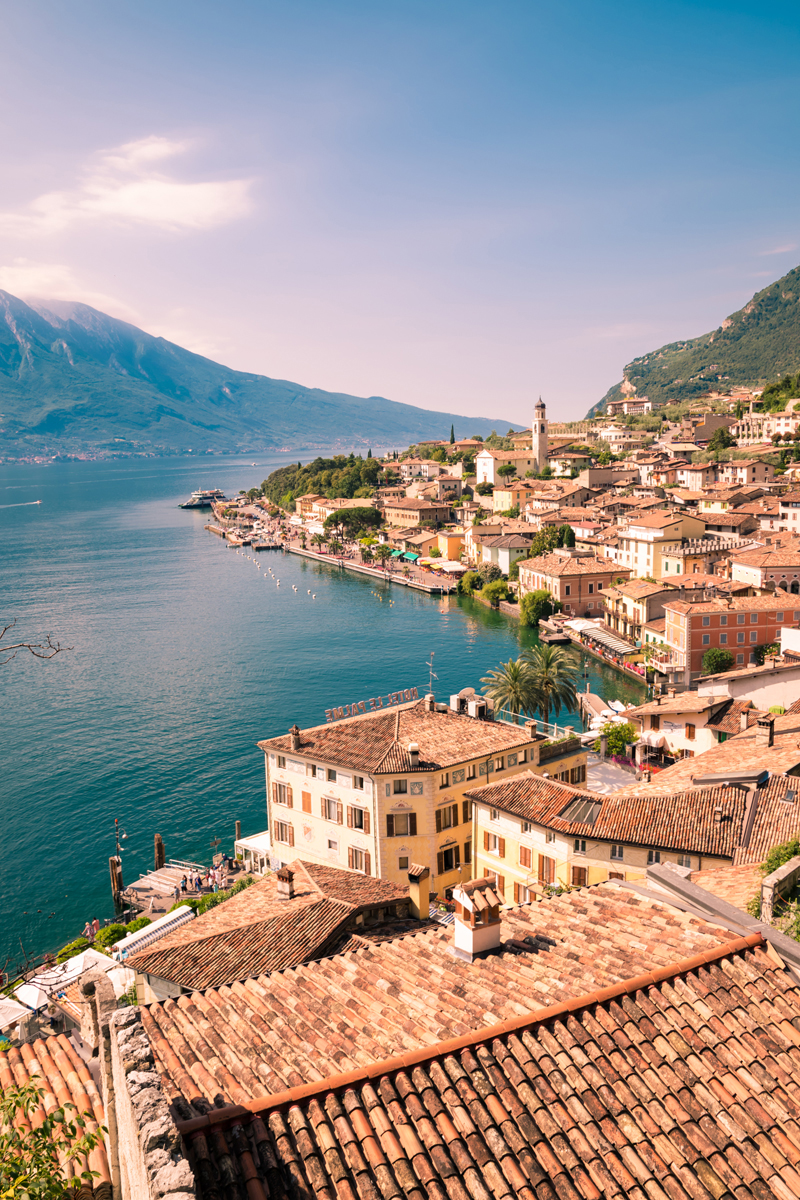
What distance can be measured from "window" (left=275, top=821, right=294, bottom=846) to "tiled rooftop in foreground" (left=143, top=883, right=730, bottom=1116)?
2170 centimetres

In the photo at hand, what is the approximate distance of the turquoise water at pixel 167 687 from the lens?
37812 millimetres

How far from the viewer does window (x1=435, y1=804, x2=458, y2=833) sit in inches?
1070

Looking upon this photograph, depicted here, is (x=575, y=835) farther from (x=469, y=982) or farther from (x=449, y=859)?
(x=469, y=982)

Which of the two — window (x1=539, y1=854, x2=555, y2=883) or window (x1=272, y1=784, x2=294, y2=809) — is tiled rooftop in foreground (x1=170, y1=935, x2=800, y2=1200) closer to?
window (x1=539, y1=854, x2=555, y2=883)

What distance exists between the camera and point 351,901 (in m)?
17.1

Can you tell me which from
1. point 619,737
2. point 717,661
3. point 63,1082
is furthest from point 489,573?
point 63,1082

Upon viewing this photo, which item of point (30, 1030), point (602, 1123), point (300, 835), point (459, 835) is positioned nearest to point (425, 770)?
point (459, 835)

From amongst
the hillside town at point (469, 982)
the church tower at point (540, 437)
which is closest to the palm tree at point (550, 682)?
the hillside town at point (469, 982)

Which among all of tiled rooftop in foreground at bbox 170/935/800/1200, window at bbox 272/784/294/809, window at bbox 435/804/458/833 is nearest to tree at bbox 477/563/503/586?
window at bbox 272/784/294/809

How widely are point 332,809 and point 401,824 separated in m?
2.85

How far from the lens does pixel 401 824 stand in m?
27.0

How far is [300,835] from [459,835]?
20.5 ft

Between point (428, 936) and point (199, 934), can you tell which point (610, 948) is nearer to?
point (428, 936)

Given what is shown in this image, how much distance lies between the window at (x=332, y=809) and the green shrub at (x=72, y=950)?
9822 millimetres
